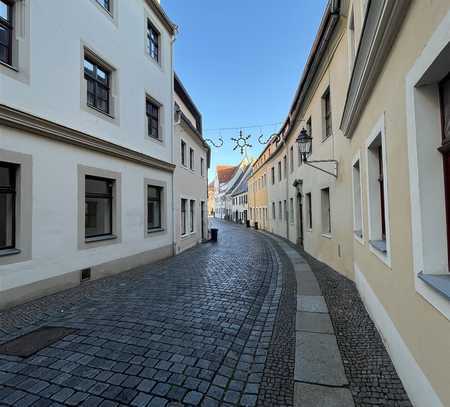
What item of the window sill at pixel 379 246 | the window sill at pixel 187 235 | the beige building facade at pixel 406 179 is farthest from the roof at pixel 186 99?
the window sill at pixel 379 246

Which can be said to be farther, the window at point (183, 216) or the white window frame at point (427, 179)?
the window at point (183, 216)

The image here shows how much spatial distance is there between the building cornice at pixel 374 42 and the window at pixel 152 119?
294 inches

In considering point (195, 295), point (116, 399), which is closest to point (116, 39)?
point (195, 295)

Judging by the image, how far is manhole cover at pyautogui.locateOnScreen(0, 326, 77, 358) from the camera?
3476 millimetres

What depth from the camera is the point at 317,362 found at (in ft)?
10.3

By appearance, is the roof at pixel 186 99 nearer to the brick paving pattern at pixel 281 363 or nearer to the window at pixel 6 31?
the window at pixel 6 31

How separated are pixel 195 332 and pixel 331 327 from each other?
200 centimetres

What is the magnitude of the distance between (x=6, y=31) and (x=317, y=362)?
7.77 metres

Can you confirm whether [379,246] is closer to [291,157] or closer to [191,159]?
[291,157]

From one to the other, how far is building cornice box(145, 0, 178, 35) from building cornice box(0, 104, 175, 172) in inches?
227

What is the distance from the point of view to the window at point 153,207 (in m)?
10.4

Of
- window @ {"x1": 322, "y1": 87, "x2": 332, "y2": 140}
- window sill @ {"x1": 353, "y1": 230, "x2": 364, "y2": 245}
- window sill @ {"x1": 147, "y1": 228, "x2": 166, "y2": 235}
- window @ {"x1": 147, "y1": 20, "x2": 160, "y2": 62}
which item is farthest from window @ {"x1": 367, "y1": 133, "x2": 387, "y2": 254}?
window @ {"x1": 147, "y1": 20, "x2": 160, "y2": 62}

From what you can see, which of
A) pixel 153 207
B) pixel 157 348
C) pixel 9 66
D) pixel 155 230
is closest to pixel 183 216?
pixel 153 207

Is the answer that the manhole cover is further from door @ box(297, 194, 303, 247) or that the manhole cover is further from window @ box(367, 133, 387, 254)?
door @ box(297, 194, 303, 247)
